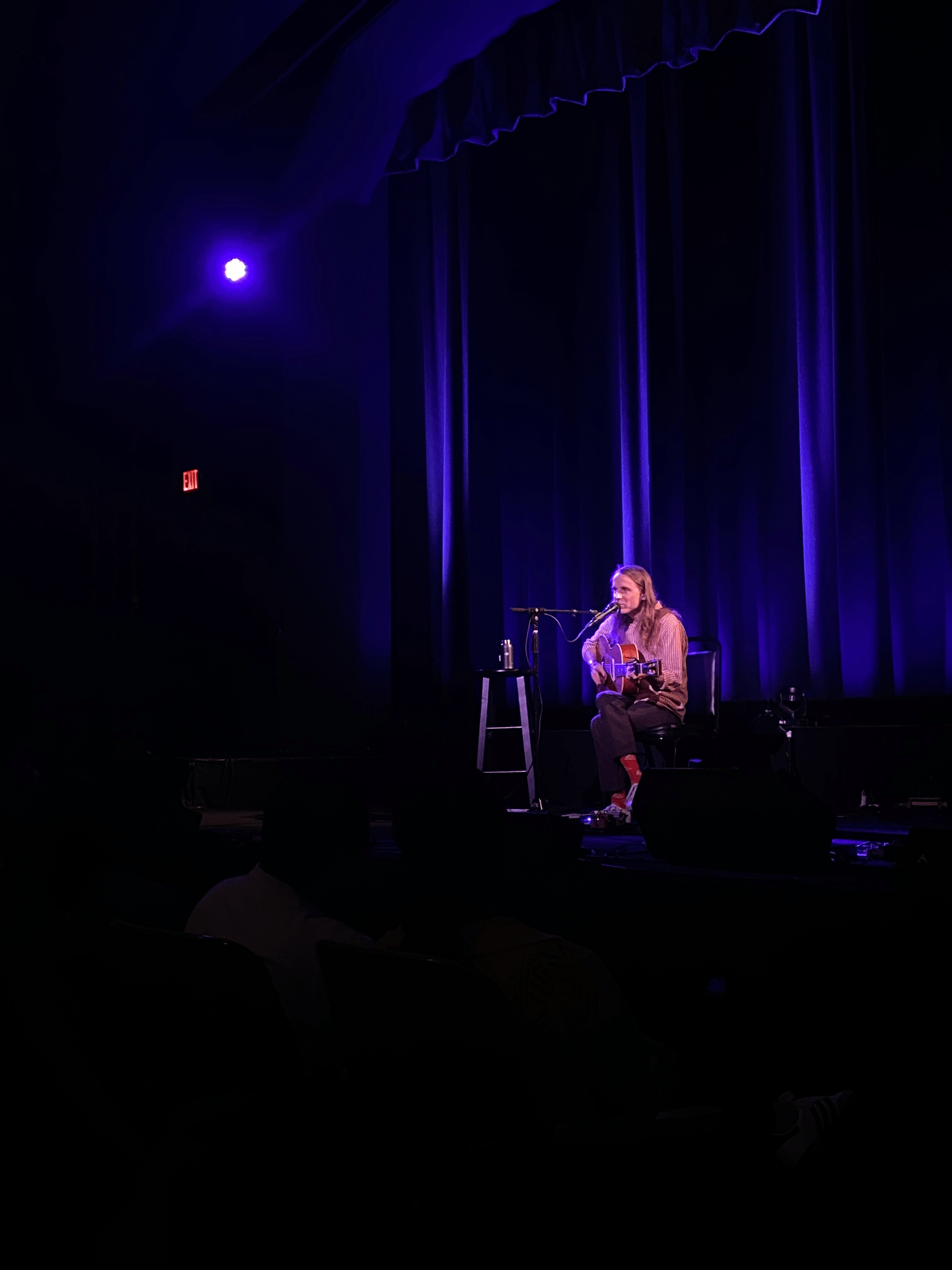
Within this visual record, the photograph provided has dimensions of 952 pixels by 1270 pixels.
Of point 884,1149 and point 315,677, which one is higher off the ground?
point 315,677

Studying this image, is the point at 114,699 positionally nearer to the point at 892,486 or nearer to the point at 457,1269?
the point at 892,486

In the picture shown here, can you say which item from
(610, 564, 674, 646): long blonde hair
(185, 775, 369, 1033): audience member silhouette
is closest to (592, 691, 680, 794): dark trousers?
(610, 564, 674, 646): long blonde hair

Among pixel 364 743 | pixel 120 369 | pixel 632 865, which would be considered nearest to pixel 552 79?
pixel 120 369

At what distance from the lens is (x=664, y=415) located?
616 cm

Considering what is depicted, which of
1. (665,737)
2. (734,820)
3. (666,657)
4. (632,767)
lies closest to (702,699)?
(666,657)

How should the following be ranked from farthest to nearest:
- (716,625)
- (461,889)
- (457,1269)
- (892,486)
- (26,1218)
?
(716,625) < (892,486) < (26,1218) < (461,889) < (457,1269)

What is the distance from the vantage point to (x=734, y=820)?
2.68 m

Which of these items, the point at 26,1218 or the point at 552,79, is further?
the point at 552,79

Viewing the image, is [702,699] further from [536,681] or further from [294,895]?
[294,895]

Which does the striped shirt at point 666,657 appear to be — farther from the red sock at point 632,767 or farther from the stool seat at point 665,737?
the red sock at point 632,767

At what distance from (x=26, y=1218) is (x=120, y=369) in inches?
232

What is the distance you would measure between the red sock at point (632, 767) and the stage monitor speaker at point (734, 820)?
1.59m

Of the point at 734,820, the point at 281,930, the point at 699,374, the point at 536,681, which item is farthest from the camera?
the point at 699,374

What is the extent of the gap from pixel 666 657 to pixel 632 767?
56 cm
